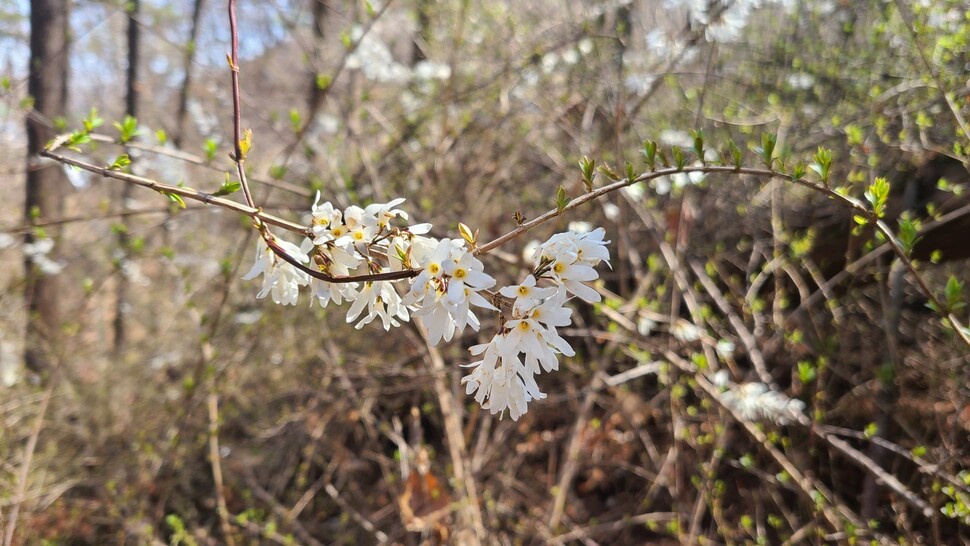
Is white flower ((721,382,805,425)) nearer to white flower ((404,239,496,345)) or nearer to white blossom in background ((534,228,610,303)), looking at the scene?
white blossom in background ((534,228,610,303))

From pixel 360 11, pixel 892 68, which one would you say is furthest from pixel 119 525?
pixel 892 68

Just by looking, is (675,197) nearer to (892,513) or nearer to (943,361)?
(943,361)

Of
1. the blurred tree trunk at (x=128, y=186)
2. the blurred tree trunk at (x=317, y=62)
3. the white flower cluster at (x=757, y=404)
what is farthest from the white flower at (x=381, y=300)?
the blurred tree trunk at (x=128, y=186)

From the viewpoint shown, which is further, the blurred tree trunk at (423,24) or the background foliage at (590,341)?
the blurred tree trunk at (423,24)


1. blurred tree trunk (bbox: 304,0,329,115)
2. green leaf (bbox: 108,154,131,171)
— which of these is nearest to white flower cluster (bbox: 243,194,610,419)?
green leaf (bbox: 108,154,131,171)

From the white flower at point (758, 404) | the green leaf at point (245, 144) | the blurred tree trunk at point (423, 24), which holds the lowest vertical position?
the white flower at point (758, 404)

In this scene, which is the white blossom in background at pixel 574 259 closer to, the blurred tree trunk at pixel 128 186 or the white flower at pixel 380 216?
the white flower at pixel 380 216
